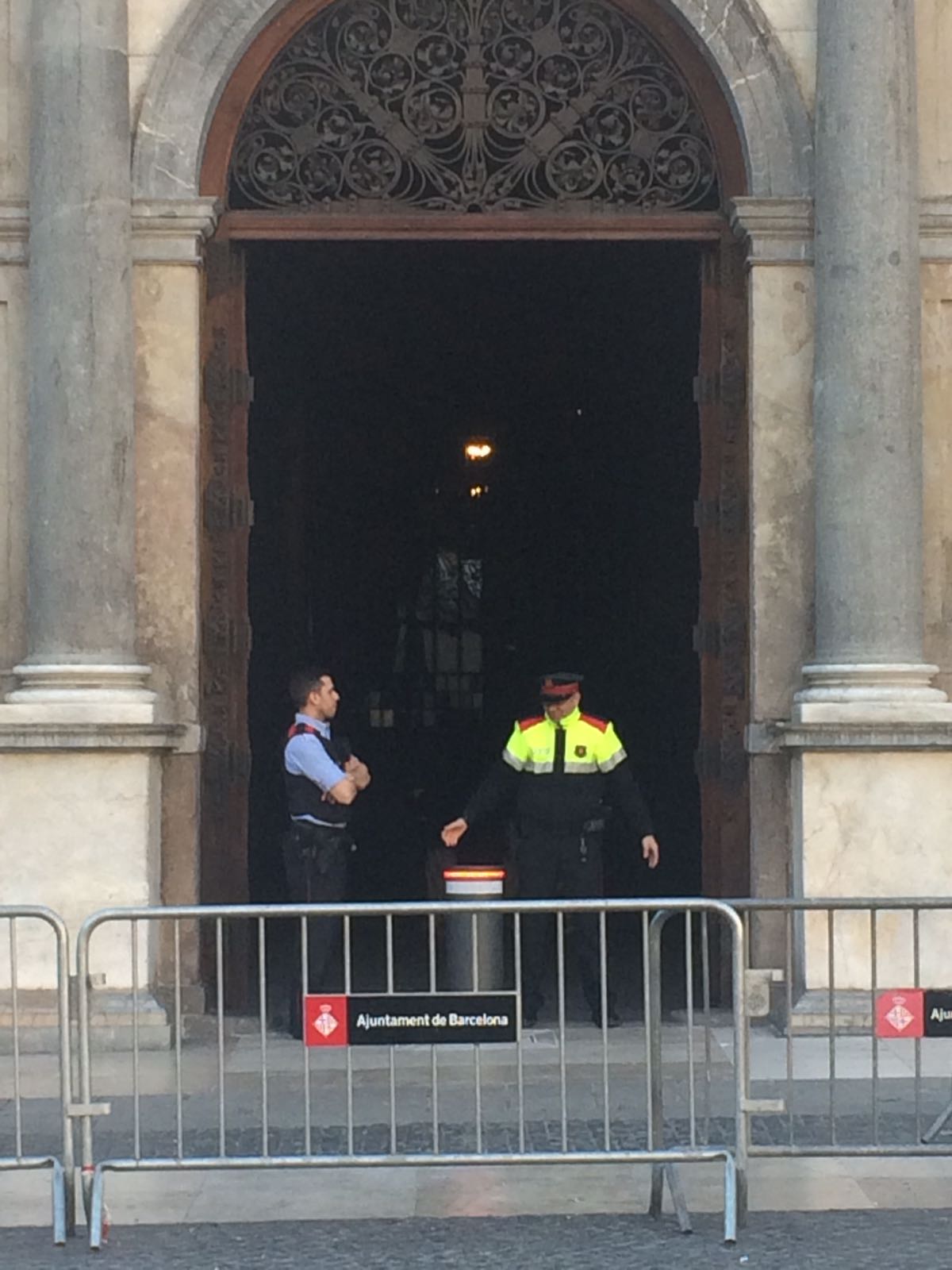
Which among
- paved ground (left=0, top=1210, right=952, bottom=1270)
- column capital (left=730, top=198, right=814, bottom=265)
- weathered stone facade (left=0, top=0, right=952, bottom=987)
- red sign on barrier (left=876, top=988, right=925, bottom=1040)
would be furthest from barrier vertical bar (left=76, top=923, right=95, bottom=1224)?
column capital (left=730, top=198, right=814, bottom=265)

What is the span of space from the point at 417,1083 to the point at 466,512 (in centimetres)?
1719

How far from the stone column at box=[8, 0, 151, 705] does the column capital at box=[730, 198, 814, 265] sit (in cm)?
313

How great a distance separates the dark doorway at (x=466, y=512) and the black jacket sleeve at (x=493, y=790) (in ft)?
10.4

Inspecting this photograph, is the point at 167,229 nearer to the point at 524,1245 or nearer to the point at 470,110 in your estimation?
the point at 470,110

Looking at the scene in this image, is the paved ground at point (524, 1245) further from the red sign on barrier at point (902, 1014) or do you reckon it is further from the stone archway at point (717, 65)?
the stone archway at point (717, 65)

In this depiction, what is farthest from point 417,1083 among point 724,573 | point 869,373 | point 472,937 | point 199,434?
point 869,373

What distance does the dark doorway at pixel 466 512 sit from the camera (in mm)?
17906

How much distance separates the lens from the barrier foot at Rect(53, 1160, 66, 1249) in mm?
7719

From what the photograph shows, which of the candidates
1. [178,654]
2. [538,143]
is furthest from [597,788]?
[538,143]

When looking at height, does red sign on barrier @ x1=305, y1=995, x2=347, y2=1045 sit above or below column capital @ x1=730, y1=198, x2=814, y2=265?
below

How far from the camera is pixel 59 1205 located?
7.78 m

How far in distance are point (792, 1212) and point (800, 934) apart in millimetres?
3820

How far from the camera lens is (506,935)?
15133 millimetres

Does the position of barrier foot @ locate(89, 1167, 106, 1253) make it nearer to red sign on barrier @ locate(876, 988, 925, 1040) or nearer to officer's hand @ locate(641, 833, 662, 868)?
red sign on barrier @ locate(876, 988, 925, 1040)
